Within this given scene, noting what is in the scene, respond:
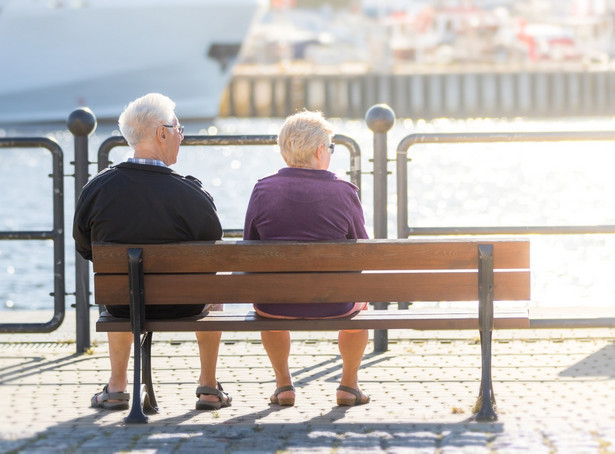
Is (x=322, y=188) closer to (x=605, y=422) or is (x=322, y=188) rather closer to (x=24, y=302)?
(x=605, y=422)

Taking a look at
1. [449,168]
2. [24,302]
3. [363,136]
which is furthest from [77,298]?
[363,136]

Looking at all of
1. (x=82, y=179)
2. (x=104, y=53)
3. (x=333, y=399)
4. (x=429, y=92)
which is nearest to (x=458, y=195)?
(x=82, y=179)

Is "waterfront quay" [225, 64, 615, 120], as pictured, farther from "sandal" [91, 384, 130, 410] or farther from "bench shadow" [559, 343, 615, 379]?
"sandal" [91, 384, 130, 410]

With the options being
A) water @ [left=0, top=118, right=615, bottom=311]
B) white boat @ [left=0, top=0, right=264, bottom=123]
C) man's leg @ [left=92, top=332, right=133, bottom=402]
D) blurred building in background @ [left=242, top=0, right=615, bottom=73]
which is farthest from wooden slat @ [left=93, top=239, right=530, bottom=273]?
blurred building in background @ [left=242, top=0, right=615, bottom=73]

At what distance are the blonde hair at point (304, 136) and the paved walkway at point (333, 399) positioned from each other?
93 cm

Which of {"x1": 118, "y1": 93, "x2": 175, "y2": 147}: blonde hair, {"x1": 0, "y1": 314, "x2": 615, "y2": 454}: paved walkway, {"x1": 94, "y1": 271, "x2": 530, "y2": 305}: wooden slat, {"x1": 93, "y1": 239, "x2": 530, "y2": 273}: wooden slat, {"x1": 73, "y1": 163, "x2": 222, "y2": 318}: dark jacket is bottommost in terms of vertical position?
{"x1": 0, "y1": 314, "x2": 615, "y2": 454}: paved walkway

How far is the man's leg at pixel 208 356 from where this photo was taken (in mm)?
5137

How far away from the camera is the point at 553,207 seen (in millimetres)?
31266

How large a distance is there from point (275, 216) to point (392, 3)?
529 feet

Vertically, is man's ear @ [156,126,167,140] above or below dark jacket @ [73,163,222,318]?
above

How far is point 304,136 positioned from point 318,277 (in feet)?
1.74

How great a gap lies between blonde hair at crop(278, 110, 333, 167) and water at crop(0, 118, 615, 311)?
7874mm

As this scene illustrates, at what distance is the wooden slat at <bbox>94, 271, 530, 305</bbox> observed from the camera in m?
4.77

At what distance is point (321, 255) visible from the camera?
4746 mm
